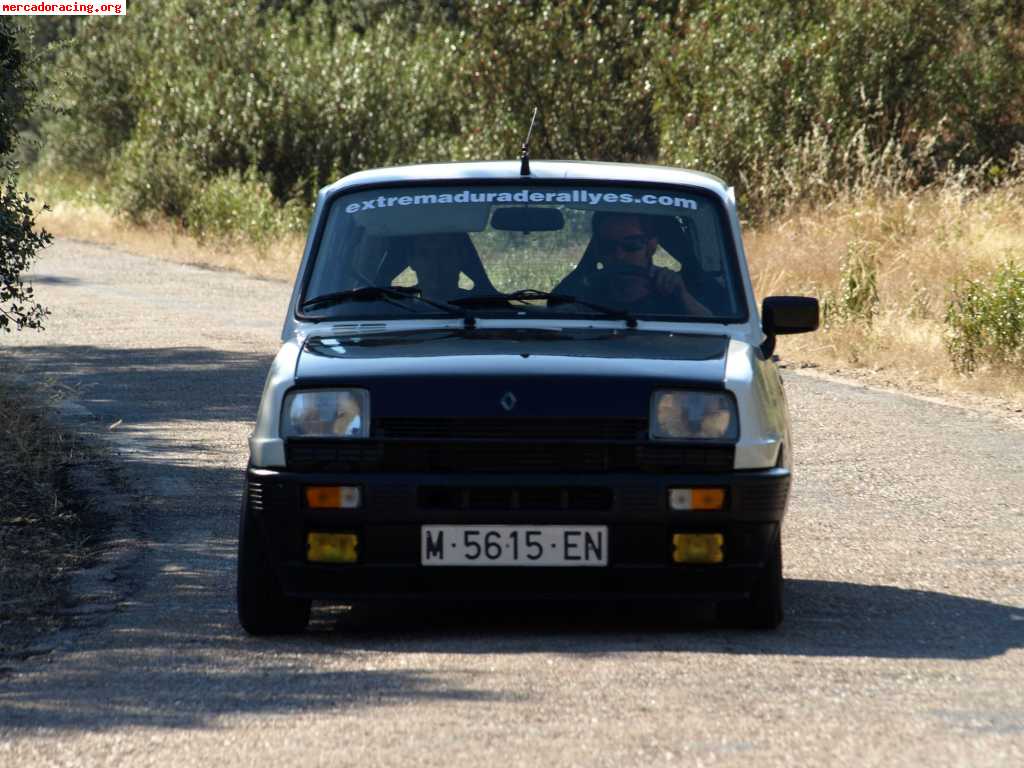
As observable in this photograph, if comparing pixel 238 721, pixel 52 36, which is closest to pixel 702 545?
pixel 238 721

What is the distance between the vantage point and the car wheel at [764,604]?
5902 millimetres

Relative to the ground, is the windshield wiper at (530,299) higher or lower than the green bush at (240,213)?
higher

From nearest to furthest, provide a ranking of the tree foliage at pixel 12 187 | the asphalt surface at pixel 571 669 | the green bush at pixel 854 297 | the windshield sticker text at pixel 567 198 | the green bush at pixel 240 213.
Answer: the asphalt surface at pixel 571 669 → the windshield sticker text at pixel 567 198 → the tree foliage at pixel 12 187 → the green bush at pixel 854 297 → the green bush at pixel 240 213

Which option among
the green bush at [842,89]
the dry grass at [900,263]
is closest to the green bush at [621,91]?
the green bush at [842,89]

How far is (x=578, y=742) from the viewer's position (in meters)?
4.64

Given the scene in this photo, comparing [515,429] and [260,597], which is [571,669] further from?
[260,597]

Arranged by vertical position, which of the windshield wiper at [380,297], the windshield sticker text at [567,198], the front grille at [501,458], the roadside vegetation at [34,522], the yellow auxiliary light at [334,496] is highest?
the windshield sticker text at [567,198]

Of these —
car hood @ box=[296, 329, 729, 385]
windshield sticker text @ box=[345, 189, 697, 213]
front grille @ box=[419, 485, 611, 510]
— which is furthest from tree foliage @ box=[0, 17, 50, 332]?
front grille @ box=[419, 485, 611, 510]

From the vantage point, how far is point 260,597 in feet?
19.6

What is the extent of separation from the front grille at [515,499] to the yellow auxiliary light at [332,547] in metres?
0.26

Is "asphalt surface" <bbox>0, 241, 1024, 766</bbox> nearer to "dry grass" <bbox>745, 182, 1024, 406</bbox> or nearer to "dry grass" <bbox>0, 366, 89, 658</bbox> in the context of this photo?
"dry grass" <bbox>0, 366, 89, 658</bbox>

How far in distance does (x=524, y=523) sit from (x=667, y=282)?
144 centimetres

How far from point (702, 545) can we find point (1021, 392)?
27.3 ft

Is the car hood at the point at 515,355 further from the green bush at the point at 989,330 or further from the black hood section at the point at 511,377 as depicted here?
the green bush at the point at 989,330
